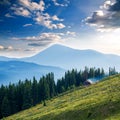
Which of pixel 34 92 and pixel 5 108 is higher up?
pixel 34 92

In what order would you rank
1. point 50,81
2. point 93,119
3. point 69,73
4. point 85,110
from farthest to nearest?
point 69,73, point 50,81, point 85,110, point 93,119

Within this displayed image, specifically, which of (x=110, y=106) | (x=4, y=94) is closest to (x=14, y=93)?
(x=4, y=94)

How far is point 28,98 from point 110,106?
7618 cm

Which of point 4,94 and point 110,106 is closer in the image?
point 110,106

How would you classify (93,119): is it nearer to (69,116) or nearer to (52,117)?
(69,116)

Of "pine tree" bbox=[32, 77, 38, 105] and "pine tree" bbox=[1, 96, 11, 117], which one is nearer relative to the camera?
"pine tree" bbox=[1, 96, 11, 117]

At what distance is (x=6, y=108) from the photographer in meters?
110

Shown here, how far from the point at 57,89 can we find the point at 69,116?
101616mm

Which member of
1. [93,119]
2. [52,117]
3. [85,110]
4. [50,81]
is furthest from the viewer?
[50,81]

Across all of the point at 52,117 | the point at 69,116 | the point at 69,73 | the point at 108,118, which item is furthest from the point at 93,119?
the point at 69,73

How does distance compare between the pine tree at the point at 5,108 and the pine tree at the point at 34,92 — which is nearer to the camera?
the pine tree at the point at 5,108

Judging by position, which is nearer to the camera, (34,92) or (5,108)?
(5,108)

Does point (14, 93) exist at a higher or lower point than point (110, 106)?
lower

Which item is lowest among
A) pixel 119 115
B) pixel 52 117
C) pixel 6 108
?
pixel 6 108
